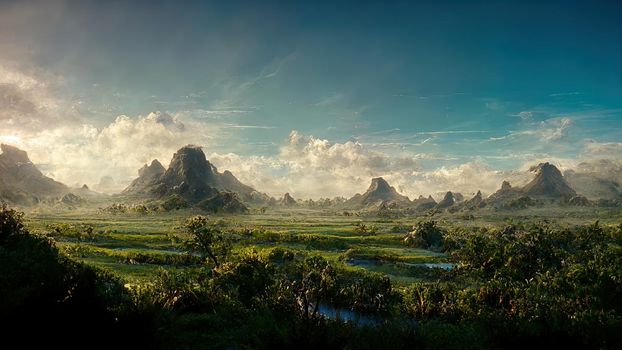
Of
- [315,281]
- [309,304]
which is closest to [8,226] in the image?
[309,304]

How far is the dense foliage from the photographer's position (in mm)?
20078

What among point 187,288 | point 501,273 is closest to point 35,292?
point 187,288

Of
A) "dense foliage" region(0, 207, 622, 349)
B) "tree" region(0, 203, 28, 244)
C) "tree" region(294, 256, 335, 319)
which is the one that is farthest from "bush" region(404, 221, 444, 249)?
"tree" region(0, 203, 28, 244)

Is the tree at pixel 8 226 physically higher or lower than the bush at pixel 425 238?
higher

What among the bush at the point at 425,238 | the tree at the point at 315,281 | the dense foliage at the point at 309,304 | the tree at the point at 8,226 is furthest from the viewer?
the bush at the point at 425,238

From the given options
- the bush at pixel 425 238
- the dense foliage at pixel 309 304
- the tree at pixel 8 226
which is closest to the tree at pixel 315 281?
the dense foliage at pixel 309 304

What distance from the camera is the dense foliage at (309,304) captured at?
20078mm

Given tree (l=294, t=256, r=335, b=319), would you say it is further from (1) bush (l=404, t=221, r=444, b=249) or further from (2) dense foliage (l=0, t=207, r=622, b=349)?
(1) bush (l=404, t=221, r=444, b=249)

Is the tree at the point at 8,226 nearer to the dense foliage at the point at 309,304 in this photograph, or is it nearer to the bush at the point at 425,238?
the dense foliage at the point at 309,304

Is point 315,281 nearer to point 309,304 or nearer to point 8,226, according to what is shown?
point 309,304

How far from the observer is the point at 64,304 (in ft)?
66.6

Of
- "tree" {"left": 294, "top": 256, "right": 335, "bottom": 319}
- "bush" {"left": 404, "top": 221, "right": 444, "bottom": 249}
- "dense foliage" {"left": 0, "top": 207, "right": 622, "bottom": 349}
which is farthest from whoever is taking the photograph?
"bush" {"left": 404, "top": 221, "right": 444, "bottom": 249}

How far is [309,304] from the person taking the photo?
37.9m

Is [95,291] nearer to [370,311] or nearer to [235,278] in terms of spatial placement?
[235,278]
